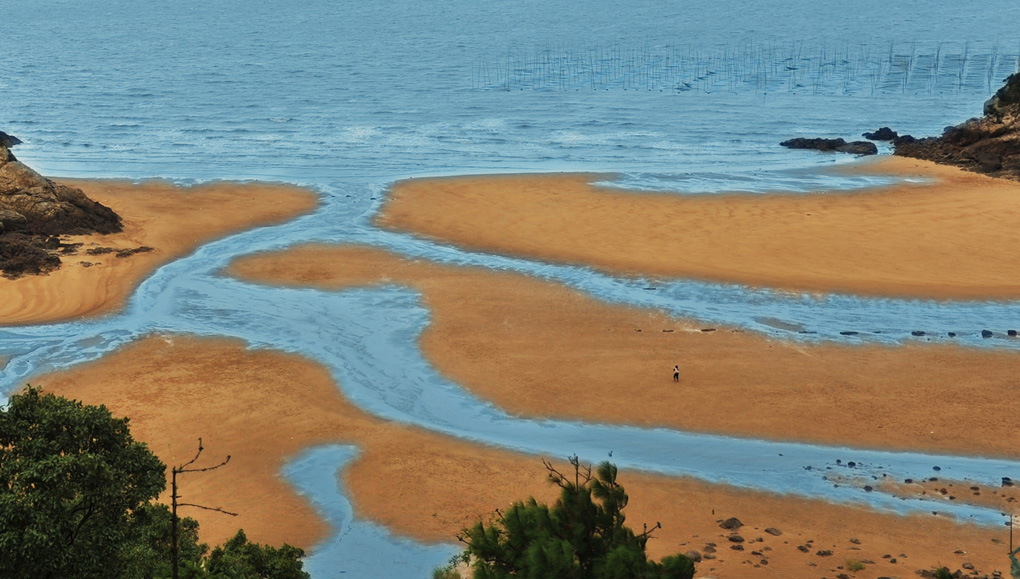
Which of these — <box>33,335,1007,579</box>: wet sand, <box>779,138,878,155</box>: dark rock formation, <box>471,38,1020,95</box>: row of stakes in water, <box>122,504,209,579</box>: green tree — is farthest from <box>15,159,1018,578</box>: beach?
<box>471,38,1020,95</box>: row of stakes in water

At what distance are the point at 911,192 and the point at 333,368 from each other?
2944 centimetres

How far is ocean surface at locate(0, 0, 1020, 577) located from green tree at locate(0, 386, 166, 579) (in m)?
7.91

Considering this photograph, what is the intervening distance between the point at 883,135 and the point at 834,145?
413 cm

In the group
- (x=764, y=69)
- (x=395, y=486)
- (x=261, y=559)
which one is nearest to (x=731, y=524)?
(x=395, y=486)

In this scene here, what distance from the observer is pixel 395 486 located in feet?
73.8

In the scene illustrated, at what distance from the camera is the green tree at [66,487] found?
11.1m

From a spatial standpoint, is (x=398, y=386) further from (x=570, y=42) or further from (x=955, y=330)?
(x=570, y=42)

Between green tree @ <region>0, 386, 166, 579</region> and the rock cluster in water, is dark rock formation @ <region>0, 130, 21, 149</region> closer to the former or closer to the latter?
the rock cluster in water

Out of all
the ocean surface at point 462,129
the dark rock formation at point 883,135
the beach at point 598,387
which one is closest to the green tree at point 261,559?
the ocean surface at point 462,129

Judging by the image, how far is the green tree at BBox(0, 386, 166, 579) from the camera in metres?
11.1

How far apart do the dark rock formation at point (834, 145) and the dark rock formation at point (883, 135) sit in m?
2.20

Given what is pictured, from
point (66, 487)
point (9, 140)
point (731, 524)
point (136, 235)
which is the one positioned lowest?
point (9, 140)

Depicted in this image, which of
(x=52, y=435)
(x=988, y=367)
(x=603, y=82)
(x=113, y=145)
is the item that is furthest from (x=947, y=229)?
(x=603, y=82)

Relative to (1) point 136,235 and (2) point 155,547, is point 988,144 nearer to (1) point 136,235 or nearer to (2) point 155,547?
(1) point 136,235
